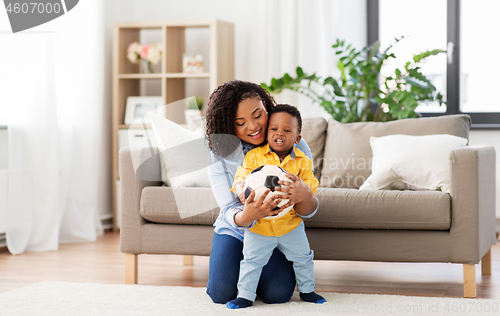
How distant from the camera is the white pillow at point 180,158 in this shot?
2.39 m

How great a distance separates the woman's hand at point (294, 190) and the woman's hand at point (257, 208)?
28mm

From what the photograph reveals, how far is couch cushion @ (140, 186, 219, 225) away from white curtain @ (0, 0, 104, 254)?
3.99ft

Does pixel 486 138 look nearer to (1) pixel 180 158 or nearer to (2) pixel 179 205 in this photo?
(1) pixel 180 158

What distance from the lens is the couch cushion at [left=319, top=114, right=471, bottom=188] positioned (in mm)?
2576

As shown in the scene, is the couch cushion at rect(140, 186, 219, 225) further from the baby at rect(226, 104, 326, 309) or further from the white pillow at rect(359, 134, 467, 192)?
the white pillow at rect(359, 134, 467, 192)

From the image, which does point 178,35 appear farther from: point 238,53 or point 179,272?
point 179,272

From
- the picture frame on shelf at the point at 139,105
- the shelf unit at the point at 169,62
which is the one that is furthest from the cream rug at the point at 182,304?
the picture frame on shelf at the point at 139,105

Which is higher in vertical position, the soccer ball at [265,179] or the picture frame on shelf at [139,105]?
the picture frame on shelf at [139,105]

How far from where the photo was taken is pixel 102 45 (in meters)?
3.82

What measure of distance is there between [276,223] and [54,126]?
6.65ft

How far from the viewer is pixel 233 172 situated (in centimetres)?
189

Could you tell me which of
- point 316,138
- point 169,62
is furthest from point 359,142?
point 169,62

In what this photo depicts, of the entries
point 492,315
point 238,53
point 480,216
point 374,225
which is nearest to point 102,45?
point 238,53

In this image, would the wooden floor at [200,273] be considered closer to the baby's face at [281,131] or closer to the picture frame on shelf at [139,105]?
the baby's face at [281,131]
